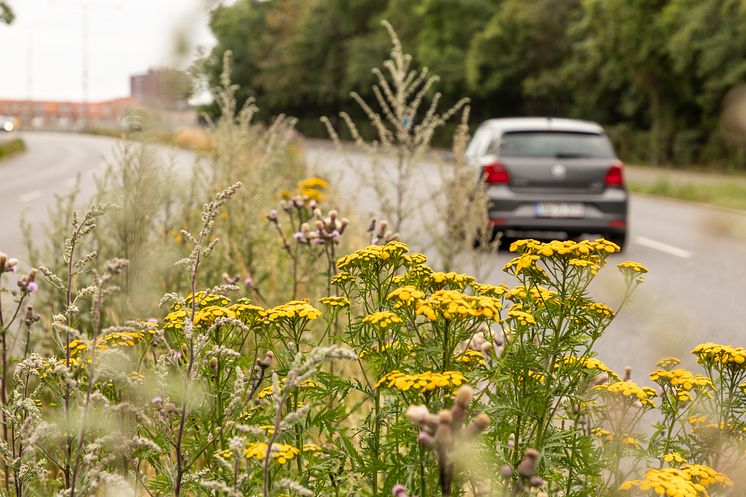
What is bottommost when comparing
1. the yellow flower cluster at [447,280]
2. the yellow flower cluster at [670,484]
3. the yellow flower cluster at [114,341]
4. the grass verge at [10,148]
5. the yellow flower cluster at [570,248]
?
the grass verge at [10,148]

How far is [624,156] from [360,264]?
41.0m

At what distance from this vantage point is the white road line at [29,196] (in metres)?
20.5

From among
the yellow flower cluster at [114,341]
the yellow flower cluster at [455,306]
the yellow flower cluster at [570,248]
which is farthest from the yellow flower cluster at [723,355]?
the yellow flower cluster at [114,341]

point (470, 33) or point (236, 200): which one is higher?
point (470, 33)

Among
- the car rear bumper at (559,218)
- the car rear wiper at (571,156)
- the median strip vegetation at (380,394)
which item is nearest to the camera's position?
the median strip vegetation at (380,394)

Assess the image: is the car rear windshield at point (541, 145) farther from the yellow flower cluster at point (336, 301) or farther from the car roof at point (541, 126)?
the yellow flower cluster at point (336, 301)

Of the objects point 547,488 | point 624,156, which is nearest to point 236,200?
point 547,488

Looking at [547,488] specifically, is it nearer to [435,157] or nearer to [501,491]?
[501,491]

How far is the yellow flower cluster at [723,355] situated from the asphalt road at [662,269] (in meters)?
0.17

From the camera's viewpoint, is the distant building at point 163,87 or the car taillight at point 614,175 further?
the car taillight at point 614,175

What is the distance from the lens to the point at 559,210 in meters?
12.1

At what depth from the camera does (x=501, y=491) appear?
2254mm

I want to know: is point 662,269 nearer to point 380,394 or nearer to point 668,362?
point 668,362

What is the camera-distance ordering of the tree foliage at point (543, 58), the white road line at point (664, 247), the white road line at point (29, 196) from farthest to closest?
1. the tree foliage at point (543, 58)
2. the white road line at point (29, 196)
3. the white road line at point (664, 247)
